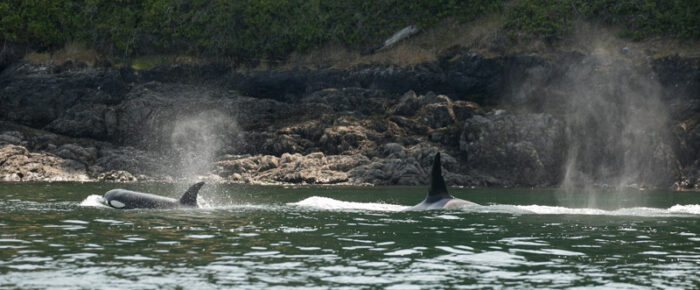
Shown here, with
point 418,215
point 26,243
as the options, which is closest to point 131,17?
point 418,215

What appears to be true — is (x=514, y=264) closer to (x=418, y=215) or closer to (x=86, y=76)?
(x=418, y=215)

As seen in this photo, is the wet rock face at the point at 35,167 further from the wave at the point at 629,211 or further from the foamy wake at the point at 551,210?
the wave at the point at 629,211

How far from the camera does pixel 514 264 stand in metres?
12.7

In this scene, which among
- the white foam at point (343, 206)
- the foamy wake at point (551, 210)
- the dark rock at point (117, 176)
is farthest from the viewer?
the dark rock at point (117, 176)

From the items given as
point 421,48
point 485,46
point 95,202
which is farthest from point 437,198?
point 421,48

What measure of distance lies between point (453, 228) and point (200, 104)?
46897 mm

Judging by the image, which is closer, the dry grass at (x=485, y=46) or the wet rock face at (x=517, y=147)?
the wet rock face at (x=517, y=147)

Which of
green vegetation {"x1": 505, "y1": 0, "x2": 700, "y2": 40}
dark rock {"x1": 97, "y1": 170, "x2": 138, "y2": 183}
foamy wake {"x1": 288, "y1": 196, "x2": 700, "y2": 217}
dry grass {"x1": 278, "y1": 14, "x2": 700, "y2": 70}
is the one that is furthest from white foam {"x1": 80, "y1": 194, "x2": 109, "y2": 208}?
green vegetation {"x1": 505, "y1": 0, "x2": 700, "y2": 40}

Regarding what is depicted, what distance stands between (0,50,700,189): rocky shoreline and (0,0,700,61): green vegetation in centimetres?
427

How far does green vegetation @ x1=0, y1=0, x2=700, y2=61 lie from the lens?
7175 cm

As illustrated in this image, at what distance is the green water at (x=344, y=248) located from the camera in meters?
11.1

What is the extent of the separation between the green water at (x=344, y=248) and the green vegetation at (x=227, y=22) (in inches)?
1928

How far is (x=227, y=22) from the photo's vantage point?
74500 mm

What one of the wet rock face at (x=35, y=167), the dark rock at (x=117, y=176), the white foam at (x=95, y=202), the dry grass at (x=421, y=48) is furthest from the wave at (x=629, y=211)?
the dry grass at (x=421, y=48)
